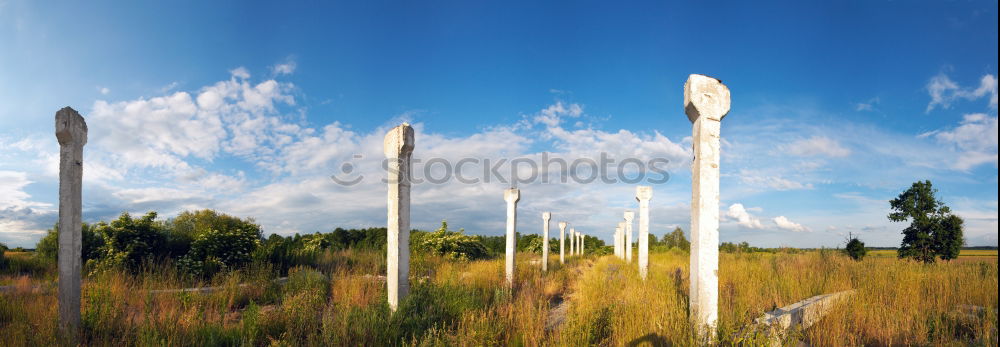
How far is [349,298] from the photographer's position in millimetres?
6895

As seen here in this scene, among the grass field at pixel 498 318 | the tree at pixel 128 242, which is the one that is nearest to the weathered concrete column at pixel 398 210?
the grass field at pixel 498 318

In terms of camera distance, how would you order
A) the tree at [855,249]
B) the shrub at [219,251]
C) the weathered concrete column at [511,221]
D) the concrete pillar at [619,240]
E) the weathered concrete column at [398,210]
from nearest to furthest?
the weathered concrete column at [398,210], the weathered concrete column at [511,221], the shrub at [219,251], the tree at [855,249], the concrete pillar at [619,240]

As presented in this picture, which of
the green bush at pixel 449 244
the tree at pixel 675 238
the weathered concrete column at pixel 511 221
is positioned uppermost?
the weathered concrete column at pixel 511 221

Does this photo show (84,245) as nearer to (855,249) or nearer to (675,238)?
(855,249)

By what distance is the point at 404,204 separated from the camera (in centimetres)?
623

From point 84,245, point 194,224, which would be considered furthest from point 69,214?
point 194,224

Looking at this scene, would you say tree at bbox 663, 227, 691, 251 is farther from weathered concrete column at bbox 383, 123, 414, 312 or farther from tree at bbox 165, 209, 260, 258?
weathered concrete column at bbox 383, 123, 414, 312

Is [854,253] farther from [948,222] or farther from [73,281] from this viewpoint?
[73,281]

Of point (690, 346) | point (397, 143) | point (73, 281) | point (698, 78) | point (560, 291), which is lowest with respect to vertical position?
point (560, 291)

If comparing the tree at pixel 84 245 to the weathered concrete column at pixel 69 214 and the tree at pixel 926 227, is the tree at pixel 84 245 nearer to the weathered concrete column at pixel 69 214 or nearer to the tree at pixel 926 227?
the weathered concrete column at pixel 69 214

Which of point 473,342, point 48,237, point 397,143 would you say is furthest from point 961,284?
point 48,237

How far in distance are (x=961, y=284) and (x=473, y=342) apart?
9710mm

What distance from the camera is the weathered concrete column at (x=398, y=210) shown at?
6152 mm

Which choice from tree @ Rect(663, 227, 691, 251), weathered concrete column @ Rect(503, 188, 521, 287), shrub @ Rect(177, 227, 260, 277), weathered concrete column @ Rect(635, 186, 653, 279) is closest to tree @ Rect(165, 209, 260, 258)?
shrub @ Rect(177, 227, 260, 277)
